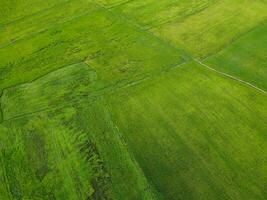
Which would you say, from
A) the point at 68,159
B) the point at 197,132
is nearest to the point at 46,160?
the point at 68,159

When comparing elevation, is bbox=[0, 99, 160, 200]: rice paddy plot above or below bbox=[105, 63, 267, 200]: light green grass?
below

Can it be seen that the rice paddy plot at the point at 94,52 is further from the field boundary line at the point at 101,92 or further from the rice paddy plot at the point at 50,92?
the rice paddy plot at the point at 50,92

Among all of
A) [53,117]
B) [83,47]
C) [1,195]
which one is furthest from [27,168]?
[83,47]

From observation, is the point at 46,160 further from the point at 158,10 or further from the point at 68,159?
the point at 158,10

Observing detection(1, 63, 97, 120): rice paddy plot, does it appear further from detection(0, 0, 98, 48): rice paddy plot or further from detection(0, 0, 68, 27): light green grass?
detection(0, 0, 68, 27): light green grass

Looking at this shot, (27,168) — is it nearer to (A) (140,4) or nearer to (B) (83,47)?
(B) (83,47)

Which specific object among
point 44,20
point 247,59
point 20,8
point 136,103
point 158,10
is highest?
point 247,59

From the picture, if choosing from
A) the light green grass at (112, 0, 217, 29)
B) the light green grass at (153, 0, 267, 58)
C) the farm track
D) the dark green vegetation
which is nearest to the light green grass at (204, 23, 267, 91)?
the dark green vegetation
